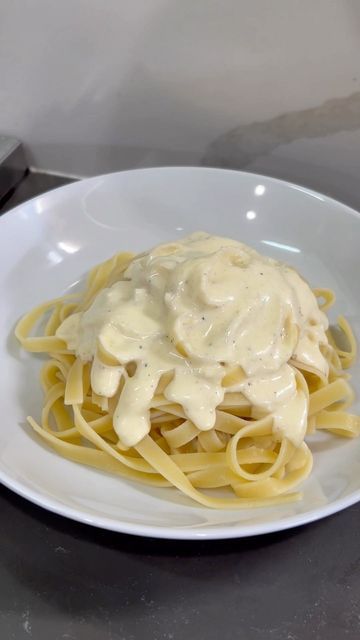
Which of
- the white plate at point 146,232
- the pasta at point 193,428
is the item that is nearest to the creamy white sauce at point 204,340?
the pasta at point 193,428

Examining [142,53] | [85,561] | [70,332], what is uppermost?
[142,53]

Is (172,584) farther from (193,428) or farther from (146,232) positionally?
(146,232)

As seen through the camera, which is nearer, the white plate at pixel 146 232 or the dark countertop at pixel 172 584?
the dark countertop at pixel 172 584

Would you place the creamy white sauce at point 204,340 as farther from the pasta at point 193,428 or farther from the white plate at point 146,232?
the white plate at point 146,232

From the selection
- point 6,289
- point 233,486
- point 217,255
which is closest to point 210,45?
point 217,255

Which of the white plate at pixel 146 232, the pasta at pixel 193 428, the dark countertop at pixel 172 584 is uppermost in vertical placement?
the white plate at pixel 146 232

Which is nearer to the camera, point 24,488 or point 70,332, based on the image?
point 24,488

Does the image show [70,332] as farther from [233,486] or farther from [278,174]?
[278,174]

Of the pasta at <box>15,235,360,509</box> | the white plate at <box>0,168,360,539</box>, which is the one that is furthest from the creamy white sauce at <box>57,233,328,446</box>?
the white plate at <box>0,168,360,539</box>
